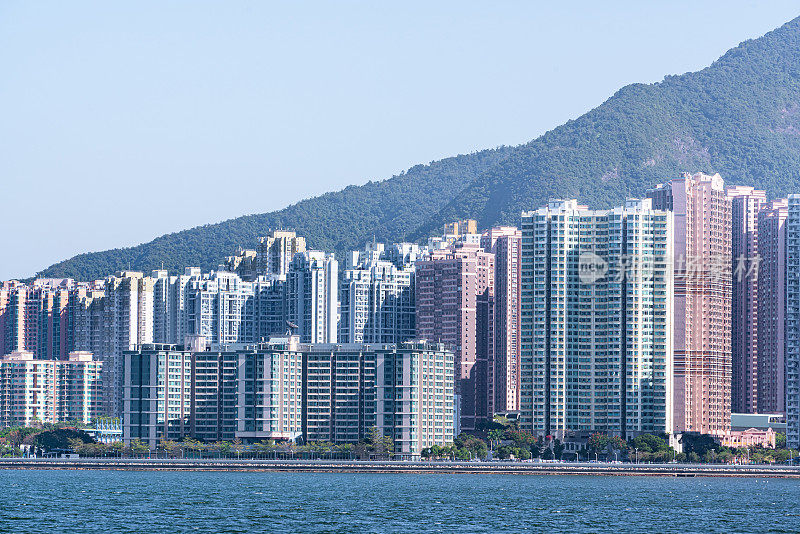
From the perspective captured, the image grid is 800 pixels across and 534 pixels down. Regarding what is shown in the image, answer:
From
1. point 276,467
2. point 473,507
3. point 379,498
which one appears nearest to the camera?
point 473,507

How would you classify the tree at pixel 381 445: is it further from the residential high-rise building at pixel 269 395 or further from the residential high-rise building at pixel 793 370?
the residential high-rise building at pixel 793 370

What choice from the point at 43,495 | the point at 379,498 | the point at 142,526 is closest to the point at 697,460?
the point at 379,498

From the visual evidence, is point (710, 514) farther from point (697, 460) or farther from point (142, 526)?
point (697, 460)

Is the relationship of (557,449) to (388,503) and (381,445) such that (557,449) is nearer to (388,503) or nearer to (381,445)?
(381,445)

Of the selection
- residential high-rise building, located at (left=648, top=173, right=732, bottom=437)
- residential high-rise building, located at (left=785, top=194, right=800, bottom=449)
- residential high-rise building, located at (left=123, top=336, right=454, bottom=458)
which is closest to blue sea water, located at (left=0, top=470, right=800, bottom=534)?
residential high-rise building, located at (left=123, top=336, right=454, bottom=458)

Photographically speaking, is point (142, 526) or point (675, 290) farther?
point (675, 290)
